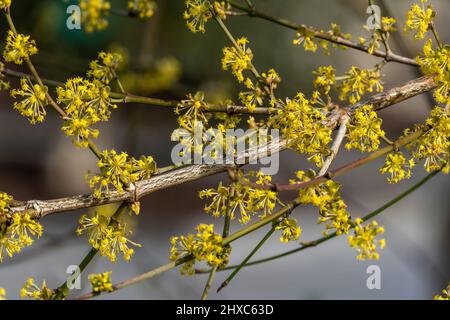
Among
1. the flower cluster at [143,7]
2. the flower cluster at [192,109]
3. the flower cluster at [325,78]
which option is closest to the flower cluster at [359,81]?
the flower cluster at [325,78]

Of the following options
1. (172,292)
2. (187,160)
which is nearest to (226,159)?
(187,160)

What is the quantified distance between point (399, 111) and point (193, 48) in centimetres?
66

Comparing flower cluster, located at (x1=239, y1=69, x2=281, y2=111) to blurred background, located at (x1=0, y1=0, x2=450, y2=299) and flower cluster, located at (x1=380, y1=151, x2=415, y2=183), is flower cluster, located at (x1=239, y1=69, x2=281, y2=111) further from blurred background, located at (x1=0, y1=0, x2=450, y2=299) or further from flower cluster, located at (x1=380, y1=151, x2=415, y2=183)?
blurred background, located at (x1=0, y1=0, x2=450, y2=299)

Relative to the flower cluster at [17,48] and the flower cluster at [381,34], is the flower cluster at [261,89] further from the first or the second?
the flower cluster at [17,48]

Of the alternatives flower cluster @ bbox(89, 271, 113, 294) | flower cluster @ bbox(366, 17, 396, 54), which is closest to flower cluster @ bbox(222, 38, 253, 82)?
flower cluster @ bbox(366, 17, 396, 54)

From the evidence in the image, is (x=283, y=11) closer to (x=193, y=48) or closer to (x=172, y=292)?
(x=193, y=48)

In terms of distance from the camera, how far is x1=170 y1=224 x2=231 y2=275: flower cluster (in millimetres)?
575

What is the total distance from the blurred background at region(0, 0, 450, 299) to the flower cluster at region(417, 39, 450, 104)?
1.78 feet

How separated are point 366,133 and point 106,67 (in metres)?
0.25

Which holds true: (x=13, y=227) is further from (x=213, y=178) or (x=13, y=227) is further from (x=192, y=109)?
(x=213, y=178)

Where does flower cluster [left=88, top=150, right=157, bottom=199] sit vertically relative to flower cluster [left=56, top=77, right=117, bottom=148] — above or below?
below

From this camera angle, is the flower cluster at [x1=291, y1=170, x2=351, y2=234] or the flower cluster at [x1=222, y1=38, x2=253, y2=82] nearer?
the flower cluster at [x1=291, y1=170, x2=351, y2=234]

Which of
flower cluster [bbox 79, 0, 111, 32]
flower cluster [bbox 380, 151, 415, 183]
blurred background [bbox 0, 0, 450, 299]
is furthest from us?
blurred background [bbox 0, 0, 450, 299]

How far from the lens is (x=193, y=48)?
1.74 meters
